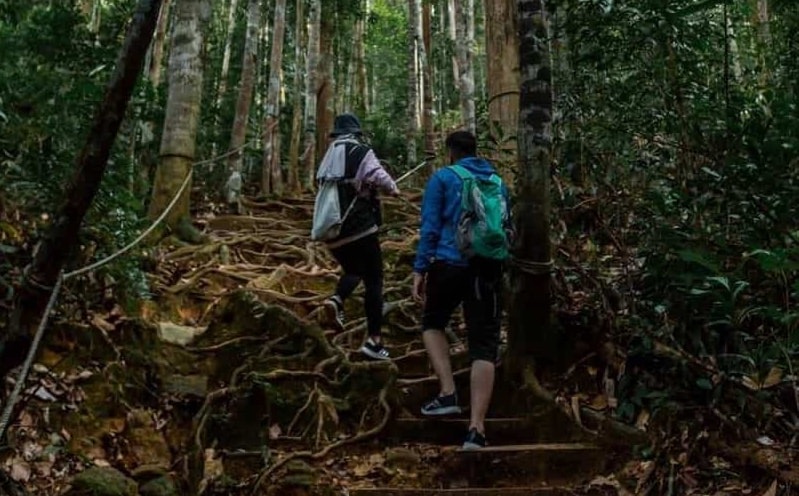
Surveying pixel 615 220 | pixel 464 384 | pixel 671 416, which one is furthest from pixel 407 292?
pixel 671 416

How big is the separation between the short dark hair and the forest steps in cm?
143

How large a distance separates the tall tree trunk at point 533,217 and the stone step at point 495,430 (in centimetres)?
35

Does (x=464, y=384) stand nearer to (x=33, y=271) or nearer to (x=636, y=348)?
(x=636, y=348)

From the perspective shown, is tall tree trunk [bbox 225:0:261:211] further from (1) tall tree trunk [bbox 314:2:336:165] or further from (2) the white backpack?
(2) the white backpack

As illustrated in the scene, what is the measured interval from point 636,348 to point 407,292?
114 inches

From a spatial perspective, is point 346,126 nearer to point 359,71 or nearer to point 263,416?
point 263,416

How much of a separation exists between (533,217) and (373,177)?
1.21 meters

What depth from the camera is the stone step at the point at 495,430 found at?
14.5 feet

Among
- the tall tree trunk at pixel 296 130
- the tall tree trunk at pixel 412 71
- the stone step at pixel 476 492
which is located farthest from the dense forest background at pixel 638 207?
the tall tree trunk at pixel 296 130

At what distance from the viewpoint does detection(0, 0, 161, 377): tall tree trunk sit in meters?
2.36

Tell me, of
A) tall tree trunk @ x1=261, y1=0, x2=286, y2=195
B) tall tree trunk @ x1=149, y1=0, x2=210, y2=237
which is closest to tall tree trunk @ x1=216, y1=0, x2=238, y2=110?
tall tree trunk @ x1=261, y1=0, x2=286, y2=195

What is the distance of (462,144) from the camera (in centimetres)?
464

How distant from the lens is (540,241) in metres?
4.66

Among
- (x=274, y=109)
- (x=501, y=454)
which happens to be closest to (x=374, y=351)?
(x=501, y=454)
